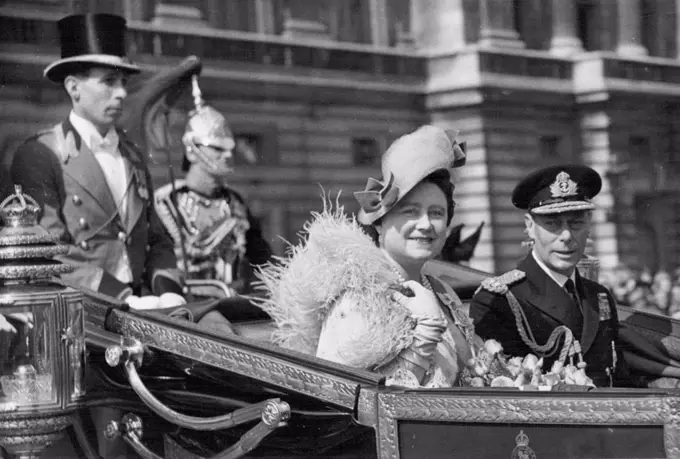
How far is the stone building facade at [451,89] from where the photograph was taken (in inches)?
731

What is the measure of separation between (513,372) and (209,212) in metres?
4.29

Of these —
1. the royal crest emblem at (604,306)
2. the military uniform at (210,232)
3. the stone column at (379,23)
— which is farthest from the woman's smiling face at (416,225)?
the stone column at (379,23)

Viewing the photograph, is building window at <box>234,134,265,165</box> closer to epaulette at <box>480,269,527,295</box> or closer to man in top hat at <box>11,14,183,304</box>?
man in top hat at <box>11,14,183,304</box>

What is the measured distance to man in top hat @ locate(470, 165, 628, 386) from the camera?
460 cm

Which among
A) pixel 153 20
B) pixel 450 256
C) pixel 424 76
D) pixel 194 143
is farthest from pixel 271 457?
pixel 424 76

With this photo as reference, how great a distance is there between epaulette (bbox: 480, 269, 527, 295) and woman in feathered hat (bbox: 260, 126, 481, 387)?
23.4 inches

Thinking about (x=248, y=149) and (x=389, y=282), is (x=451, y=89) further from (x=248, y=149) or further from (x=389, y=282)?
(x=389, y=282)

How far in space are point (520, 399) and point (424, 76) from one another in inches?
790

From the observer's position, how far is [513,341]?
459 centimetres

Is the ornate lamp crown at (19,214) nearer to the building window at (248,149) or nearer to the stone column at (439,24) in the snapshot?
the building window at (248,149)

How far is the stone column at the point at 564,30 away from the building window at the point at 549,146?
2.83m

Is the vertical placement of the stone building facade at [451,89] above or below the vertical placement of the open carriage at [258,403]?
above

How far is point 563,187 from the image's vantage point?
4.62m

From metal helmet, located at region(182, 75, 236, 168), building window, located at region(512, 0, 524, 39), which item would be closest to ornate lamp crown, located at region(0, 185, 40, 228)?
metal helmet, located at region(182, 75, 236, 168)
